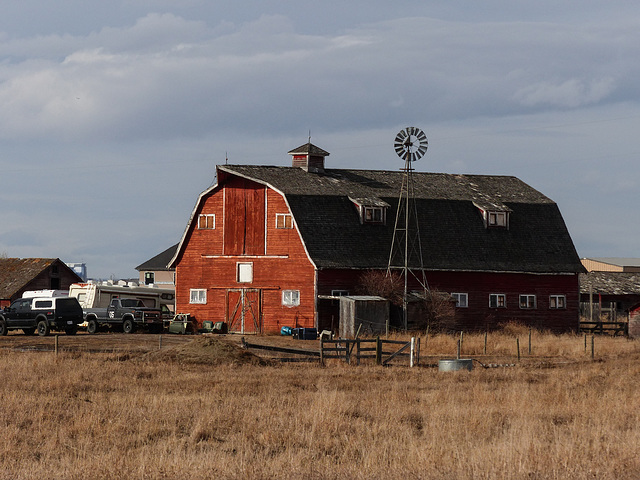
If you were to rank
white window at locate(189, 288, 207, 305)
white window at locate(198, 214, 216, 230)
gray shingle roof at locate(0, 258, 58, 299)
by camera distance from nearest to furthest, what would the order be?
1. white window at locate(189, 288, 207, 305)
2. white window at locate(198, 214, 216, 230)
3. gray shingle roof at locate(0, 258, 58, 299)

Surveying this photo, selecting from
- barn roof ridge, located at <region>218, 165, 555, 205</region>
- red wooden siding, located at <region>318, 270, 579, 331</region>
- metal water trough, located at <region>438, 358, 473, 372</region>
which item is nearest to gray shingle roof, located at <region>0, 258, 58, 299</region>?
barn roof ridge, located at <region>218, 165, 555, 205</region>

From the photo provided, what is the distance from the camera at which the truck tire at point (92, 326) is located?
1918 inches

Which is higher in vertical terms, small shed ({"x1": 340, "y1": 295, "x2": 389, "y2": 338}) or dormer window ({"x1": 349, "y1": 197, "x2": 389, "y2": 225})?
dormer window ({"x1": 349, "y1": 197, "x2": 389, "y2": 225})

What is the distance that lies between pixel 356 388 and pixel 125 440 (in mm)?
9372

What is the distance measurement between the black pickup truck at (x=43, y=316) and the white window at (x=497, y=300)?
74.0 feet

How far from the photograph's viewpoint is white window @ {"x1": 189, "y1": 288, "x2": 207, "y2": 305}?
50.7 metres

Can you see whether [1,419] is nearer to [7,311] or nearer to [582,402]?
[582,402]

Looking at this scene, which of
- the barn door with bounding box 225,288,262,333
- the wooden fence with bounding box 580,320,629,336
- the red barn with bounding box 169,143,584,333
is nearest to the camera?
the red barn with bounding box 169,143,584,333

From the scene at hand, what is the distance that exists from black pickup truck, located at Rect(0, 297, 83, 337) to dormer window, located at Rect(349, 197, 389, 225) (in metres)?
15.9

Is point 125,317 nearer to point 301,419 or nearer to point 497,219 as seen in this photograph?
point 497,219

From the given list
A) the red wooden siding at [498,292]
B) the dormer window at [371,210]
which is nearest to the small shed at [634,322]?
the red wooden siding at [498,292]

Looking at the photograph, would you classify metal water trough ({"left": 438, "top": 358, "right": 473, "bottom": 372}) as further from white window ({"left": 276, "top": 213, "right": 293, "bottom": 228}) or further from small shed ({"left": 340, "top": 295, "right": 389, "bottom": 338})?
white window ({"left": 276, "top": 213, "right": 293, "bottom": 228})

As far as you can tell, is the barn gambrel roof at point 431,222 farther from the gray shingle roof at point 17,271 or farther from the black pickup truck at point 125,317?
the gray shingle roof at point 17,271

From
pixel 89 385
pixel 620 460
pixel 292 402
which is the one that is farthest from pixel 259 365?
pixel 620 460
